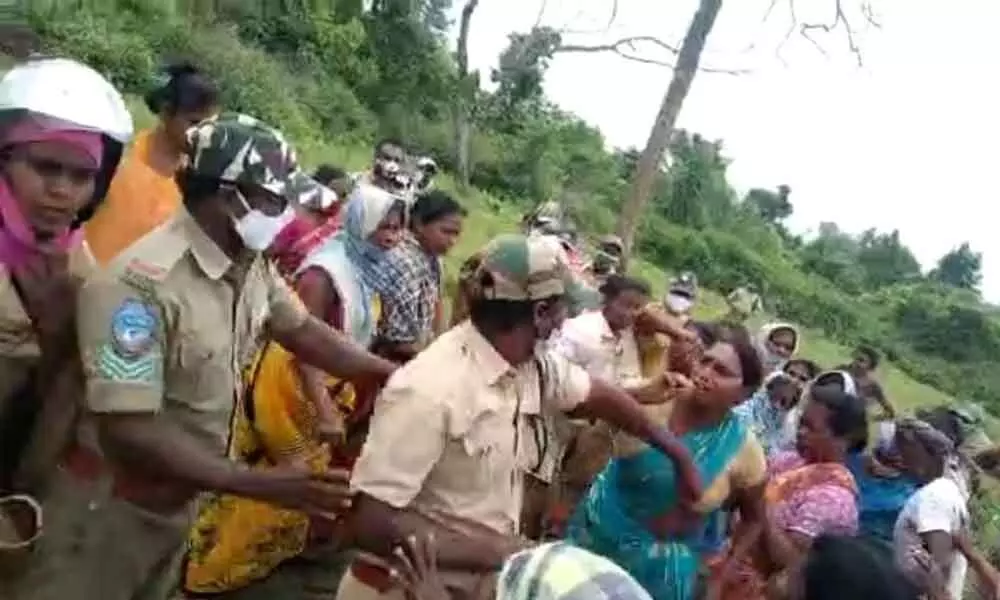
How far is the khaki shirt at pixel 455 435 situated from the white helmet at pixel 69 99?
754mm

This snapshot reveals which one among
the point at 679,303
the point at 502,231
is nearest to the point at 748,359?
the point at 679,303

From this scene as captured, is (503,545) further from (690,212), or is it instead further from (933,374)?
(690,212)

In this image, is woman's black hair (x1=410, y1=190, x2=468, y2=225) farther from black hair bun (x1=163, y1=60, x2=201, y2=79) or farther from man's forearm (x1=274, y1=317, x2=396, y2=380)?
man's forearm (x1=274, y1=317, x2=396, y2=380)

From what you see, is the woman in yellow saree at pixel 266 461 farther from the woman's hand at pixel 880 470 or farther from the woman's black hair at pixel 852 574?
the woman's hand at pixel 880 470

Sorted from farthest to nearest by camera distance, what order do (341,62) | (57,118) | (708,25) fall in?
(341,62), (708,25), (57,118)

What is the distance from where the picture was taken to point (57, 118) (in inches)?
119

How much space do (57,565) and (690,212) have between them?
31239mm

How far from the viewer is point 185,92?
4.70 meters

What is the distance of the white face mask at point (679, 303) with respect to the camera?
25.8 feet

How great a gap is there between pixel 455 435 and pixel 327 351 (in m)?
0.67

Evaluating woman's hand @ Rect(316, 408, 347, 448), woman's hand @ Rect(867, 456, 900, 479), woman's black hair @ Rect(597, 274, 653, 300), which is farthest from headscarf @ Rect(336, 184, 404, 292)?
woman's hand @ Rect(867, 456, 900, 479)

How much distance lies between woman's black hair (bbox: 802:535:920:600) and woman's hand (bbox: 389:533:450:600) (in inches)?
28.1

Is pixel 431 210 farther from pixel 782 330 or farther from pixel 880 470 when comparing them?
pixel 782 330

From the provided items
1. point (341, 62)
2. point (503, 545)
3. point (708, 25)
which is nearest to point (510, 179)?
point (341, 62)
